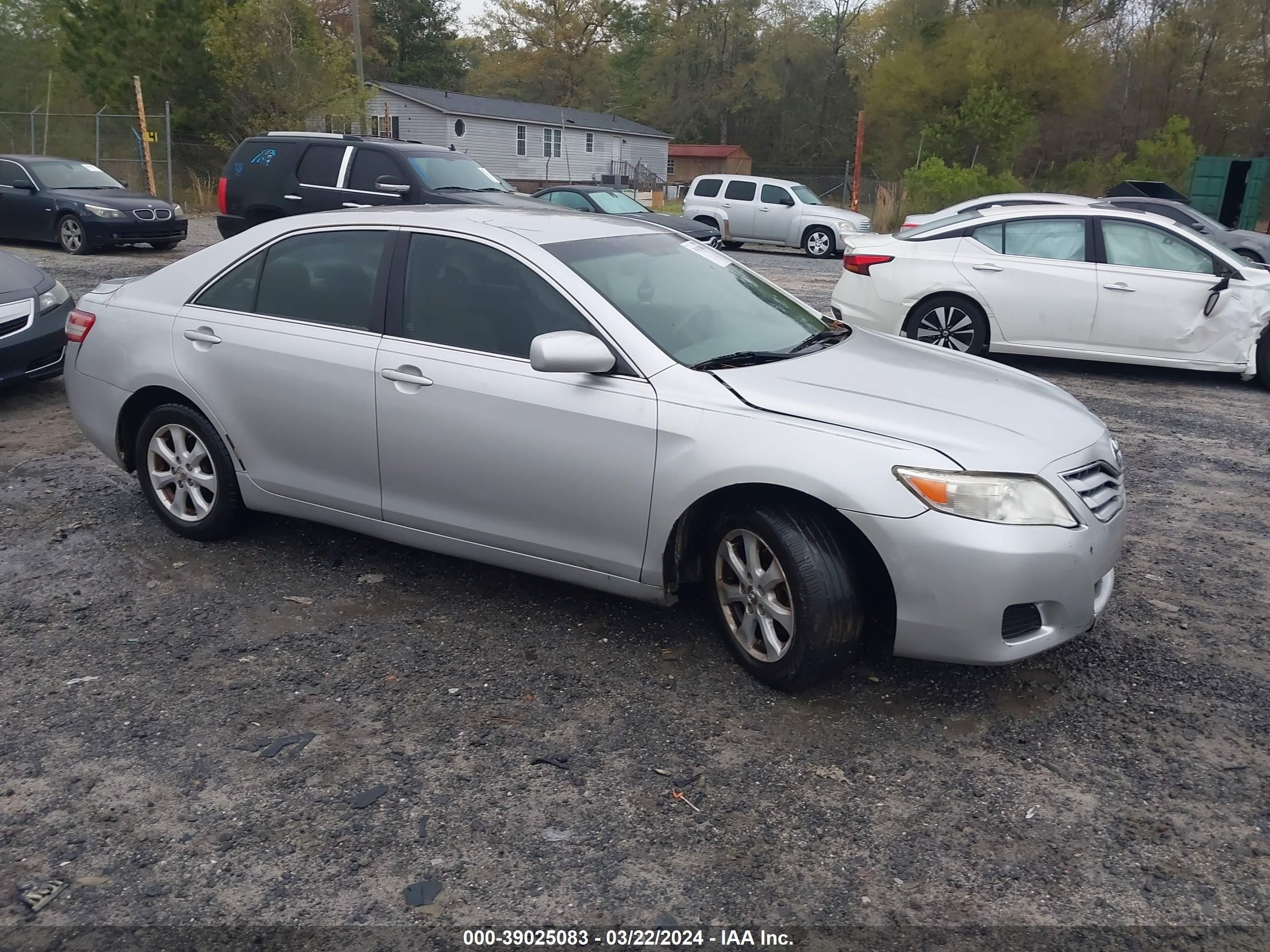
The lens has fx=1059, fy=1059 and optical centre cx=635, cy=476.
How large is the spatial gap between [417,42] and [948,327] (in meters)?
60.4

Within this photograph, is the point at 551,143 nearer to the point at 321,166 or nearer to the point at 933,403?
the point at 321,166

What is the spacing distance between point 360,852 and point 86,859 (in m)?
0.74

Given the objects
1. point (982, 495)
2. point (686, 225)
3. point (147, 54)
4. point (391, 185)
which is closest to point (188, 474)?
point (982, 495)

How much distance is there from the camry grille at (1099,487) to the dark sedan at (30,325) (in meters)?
6.68

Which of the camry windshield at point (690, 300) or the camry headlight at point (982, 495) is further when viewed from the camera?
the camry windshield at point (690, 300)

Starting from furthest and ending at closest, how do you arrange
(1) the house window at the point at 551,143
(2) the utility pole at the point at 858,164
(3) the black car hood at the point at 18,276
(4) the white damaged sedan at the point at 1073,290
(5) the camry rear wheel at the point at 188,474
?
(1) the house window at the point at 551,143, (2) the utility pole at the point at 858,164, (4) the white damaged sedan at the point at 1073,290, (3) the black car hood at the point at 18,276, (5) the camry rear wheel at the point at 188,474

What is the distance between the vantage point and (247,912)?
2697mm

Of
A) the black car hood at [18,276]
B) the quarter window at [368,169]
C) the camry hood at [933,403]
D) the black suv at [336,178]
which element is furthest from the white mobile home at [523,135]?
the camry hood at [933,403]

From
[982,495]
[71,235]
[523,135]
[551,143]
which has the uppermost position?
[523,135]

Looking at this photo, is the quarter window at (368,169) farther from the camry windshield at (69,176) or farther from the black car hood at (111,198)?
the camry windshield at (69,176)

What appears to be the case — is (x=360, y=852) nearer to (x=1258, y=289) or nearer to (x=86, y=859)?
(x=86, y=859)

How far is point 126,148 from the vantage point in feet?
87.4

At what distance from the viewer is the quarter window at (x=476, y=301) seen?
4.09 meters

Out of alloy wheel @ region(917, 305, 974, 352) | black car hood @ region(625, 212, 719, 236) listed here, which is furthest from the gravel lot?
black car hood @ region(625, 212, 719, 236)
